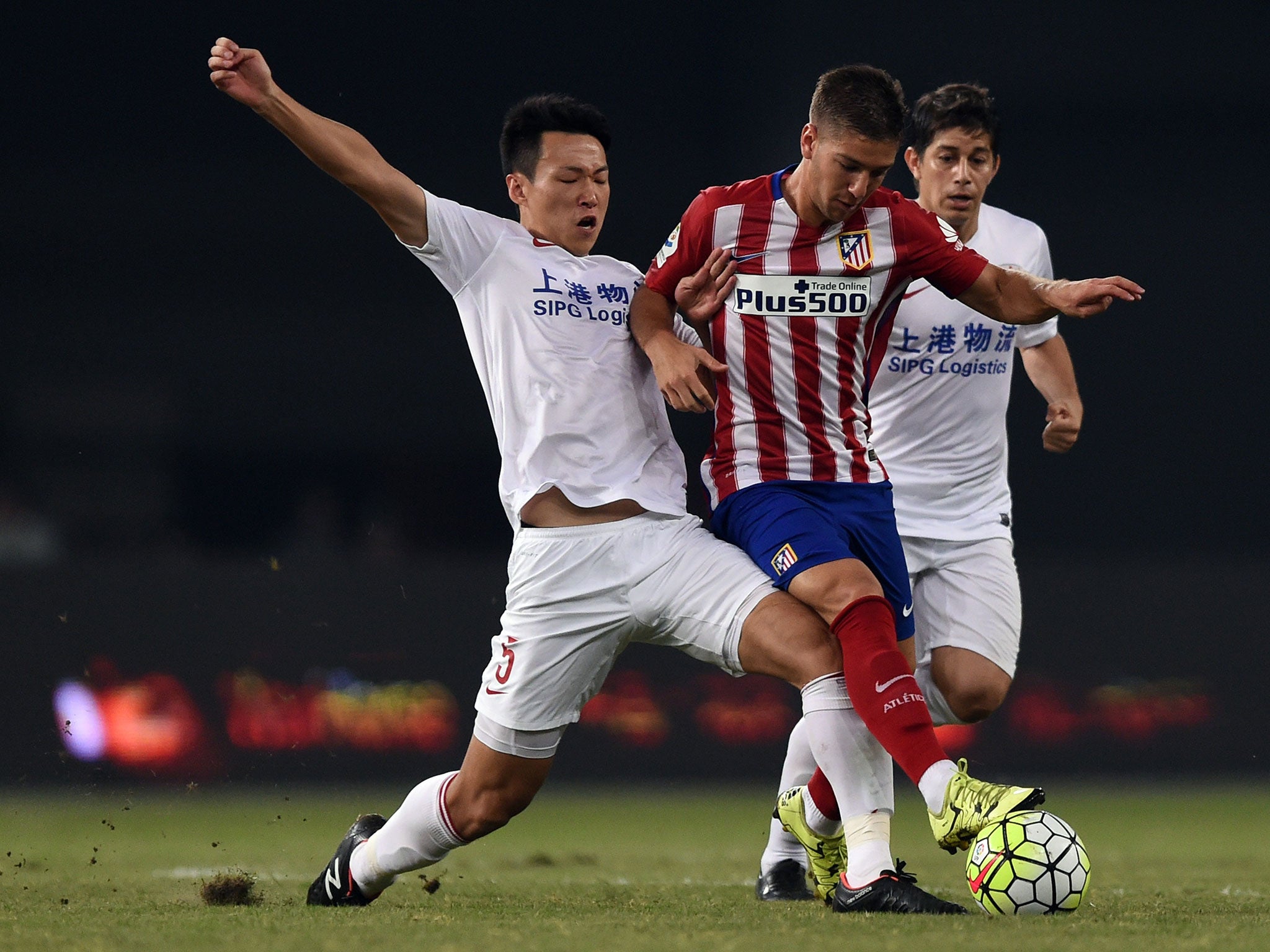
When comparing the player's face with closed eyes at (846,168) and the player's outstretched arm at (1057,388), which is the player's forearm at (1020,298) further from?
the player's outstretched arm at (1057,388)

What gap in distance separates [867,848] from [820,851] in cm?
61

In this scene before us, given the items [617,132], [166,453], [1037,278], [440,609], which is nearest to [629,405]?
[1037,278]

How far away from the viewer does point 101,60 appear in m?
12.1

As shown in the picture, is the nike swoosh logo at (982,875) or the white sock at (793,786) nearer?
the nike swoosh logo at (982,875)

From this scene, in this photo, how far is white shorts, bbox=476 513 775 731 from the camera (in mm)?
4082

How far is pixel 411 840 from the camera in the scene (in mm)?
4273

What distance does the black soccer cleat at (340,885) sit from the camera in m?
4.39

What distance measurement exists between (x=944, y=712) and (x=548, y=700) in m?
1.54

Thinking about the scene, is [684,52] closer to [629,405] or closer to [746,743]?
[746,743]

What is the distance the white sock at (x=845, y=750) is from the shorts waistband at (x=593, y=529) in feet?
2.20

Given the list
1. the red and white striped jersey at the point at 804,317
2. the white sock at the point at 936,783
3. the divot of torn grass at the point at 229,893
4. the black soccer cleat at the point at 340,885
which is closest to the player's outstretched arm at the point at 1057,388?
the red and white striped jersey at the point at 804,317

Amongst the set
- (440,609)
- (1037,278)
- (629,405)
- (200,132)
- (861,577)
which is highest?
(200,132)

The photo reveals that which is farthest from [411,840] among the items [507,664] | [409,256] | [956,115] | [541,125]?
[409,256]

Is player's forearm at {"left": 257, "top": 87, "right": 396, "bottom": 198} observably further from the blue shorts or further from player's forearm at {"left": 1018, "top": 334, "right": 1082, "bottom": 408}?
player's forearm at {"left": 1018, "top": 334, "right": 1082, "bottom": 408}
